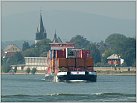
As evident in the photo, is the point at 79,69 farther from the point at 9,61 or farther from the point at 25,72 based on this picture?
the point at 9,61

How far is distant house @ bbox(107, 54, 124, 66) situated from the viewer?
102 metres

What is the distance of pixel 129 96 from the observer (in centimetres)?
3916

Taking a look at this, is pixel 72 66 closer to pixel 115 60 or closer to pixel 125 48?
pixel 115 60

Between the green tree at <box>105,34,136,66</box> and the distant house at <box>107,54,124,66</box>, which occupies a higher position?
the green tree at <box>105,34,136,66</box>

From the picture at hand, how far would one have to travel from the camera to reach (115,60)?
104 m

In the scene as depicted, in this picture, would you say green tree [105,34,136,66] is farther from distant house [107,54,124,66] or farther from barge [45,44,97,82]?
barge [45,44,97,82]

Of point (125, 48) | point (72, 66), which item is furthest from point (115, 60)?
point (72, 66)

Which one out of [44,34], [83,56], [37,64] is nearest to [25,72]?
[37,64]

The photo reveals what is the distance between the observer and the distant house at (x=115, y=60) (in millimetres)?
102000

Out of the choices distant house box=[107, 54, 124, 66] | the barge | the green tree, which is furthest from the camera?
distant house box=[107, 54, 124, 66]

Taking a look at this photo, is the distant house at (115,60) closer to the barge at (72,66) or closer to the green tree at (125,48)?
the green tree at (125,48)

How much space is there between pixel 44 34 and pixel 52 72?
69228 mm

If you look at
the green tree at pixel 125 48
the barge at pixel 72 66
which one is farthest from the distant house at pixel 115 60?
the barge at pixel 72 66

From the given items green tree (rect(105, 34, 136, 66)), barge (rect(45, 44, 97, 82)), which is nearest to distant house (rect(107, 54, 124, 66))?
green tree (rect(105, 34, 136, 66))
